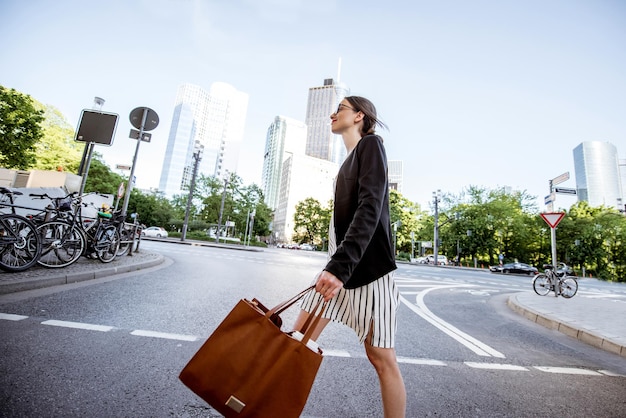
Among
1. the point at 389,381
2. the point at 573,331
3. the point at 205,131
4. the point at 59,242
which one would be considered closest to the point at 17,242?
the point at 59,242

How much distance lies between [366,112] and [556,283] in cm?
1126

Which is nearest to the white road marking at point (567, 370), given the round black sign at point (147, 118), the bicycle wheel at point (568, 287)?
the bicycle wheel at point (568, 287)

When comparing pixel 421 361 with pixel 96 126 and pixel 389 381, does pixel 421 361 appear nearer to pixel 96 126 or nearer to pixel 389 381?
pixel 389 381

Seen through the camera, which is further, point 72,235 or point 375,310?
point 72,235

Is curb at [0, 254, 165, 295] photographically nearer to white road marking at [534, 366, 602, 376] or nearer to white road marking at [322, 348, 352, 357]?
white road marking at [322, 348, 352, 357]

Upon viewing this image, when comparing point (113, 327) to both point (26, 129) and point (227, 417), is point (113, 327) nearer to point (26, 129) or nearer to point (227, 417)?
point (227, 417)

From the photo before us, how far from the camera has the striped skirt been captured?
1.50m

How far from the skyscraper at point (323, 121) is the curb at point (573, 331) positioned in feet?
441

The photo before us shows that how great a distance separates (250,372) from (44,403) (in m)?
1.47

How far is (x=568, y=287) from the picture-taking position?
9617 mm

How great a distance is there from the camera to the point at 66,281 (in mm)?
→ 4852

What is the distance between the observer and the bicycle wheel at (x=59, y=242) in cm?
526

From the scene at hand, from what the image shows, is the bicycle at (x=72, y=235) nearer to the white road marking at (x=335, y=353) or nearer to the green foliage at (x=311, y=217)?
the white road marking at (x=335, y=353)

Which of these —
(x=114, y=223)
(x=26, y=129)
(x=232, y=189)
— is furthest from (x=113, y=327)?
(x=232, y=189)
